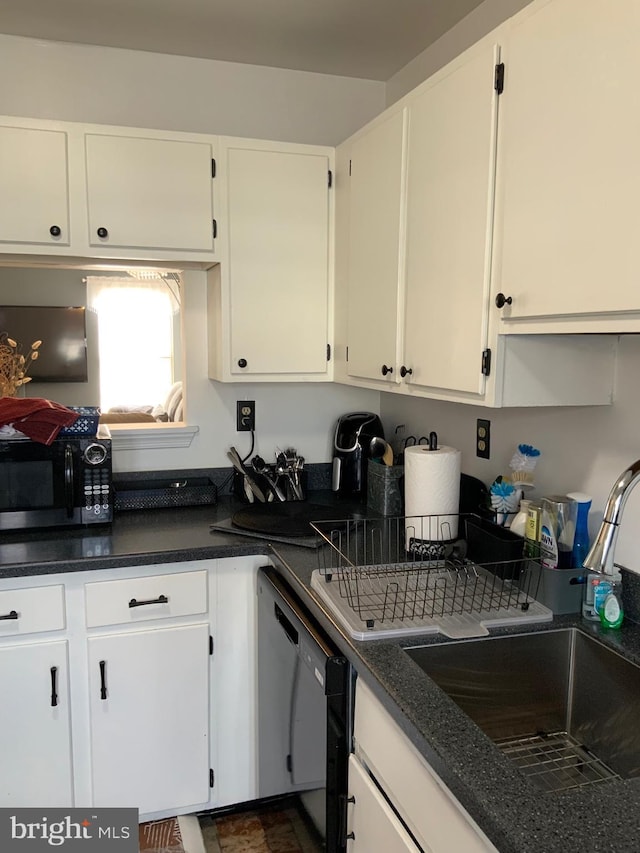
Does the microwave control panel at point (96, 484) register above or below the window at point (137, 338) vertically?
below

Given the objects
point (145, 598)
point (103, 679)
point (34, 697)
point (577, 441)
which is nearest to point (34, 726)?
point (34, 697)

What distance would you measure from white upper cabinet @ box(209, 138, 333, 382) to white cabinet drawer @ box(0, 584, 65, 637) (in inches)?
34.5

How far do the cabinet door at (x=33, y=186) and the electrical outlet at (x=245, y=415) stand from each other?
88 cm

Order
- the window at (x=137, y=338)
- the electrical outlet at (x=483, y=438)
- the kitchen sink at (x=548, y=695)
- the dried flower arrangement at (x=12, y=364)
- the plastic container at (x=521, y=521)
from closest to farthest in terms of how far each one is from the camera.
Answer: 1. the kitchen sink at (x=548, y=695)
2. the plastic container at (x=521, y=521)
3. the electrical outlet at (x=483, y=438)
4. the dried flower arrangement at (x=12, y=364)
5. the window at (x=137, y=338)

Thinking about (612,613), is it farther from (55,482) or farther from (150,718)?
(55,482)

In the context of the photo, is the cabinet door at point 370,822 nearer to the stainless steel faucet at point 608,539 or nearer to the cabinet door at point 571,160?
the stainless steel faucet at point 608,539

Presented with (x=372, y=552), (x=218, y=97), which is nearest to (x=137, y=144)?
(x=218, y=97)

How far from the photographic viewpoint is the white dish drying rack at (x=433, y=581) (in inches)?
60.3

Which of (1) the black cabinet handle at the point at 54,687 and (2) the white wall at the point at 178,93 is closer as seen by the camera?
(1) the black cabinet handle at the point at 54,687

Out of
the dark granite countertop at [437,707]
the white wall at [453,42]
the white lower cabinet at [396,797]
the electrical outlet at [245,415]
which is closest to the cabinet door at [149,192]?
the electrical outlet at [245,415]

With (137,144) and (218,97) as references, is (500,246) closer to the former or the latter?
(137,144)

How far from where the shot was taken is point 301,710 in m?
1.72

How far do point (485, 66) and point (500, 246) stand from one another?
0.40 metres

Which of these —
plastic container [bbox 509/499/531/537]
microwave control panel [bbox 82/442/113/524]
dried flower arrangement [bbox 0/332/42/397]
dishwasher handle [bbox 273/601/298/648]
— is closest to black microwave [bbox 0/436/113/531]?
microwave control panel [bbox 82/442/113/524]
